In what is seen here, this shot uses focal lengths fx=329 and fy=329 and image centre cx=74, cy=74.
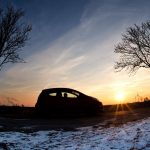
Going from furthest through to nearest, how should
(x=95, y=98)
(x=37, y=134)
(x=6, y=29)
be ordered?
(x=6, y=29) < (x=95, y=98) < (x=37, y=134)

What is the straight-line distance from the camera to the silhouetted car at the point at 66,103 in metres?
19.6

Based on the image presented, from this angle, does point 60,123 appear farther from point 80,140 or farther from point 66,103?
point 80,140

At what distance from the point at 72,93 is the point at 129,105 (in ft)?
20.4

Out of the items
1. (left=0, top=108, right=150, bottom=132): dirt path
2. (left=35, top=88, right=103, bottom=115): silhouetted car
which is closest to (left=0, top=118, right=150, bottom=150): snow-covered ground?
(left=0, top=108, right=150, bottom=132): dirt path

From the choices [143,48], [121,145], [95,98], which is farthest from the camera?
[143,48]

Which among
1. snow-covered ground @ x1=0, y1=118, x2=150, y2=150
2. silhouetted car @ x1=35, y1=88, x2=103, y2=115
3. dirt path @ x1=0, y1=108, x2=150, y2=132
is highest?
silhouetted car @ x1=35, y1=88, x2=103, y2=115

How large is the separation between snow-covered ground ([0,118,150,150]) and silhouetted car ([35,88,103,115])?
6.84 metres

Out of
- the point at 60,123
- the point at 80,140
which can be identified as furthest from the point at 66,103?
the point at 80,140

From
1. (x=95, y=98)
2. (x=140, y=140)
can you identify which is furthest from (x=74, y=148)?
(x=95, y=98)

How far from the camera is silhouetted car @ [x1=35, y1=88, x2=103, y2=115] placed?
19.6 meters

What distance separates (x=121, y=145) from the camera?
9.33 m

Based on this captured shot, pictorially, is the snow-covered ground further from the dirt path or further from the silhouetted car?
the silhouetted car

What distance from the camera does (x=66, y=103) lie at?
65.5 feet

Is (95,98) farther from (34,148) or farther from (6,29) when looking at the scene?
(6,29)
